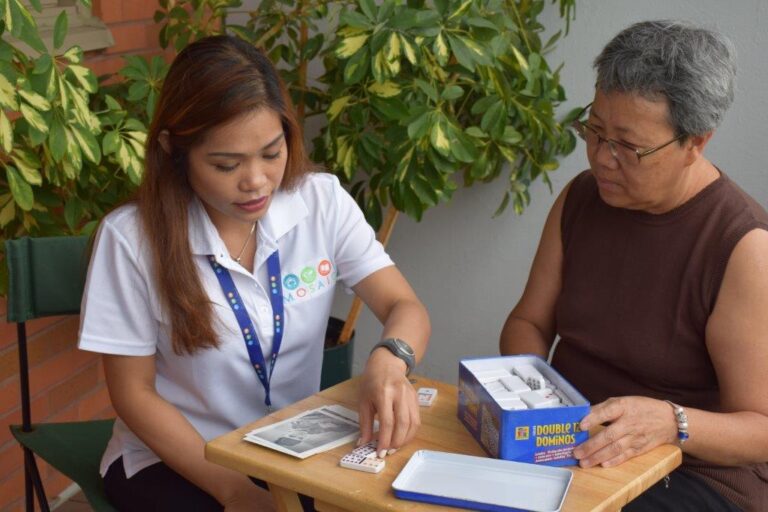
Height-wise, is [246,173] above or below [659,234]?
above

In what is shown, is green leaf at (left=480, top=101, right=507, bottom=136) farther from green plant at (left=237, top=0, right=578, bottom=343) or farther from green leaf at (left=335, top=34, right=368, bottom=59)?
green leaf at (left=335, top=34, right=368, bottom=59)

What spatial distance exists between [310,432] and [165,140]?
69 cm

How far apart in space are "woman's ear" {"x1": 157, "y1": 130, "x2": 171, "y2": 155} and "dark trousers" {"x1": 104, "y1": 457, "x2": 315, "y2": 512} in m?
0.68

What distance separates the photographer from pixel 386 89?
3.29 m

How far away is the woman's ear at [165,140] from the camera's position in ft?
7.21

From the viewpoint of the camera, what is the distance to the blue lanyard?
2258 millimetres

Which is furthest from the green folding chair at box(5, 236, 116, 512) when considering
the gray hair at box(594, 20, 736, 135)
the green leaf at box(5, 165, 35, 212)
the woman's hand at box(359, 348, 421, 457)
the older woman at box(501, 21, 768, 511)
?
the gray hair at box(594, 20, 736, 135)

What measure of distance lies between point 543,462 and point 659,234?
2.29 ft

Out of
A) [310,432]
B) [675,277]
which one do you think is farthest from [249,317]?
[675,277]

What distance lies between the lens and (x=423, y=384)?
87.6 inches

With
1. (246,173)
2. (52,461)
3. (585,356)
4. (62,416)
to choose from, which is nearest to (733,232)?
(585,356)

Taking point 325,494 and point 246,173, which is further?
point 246,173

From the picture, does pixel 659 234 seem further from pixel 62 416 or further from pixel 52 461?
pixel 62 416

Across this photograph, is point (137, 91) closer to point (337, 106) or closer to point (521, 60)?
point (337, 106)
